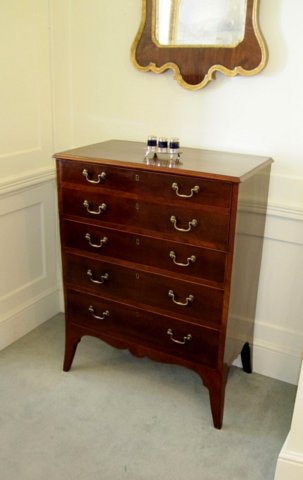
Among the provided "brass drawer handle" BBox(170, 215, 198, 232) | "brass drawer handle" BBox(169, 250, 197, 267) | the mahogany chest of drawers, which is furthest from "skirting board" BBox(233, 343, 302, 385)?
"brass drawer handle" BBox(170, 215, 198, 232)

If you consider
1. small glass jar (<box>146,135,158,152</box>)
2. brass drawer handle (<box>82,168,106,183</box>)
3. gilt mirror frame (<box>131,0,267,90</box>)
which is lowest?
brass drawer handle (<box>82,168,106,183</box>)

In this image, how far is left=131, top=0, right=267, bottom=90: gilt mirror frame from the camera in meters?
1.96

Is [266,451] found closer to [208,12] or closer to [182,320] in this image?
[182,320]

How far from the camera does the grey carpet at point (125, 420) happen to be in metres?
1.81

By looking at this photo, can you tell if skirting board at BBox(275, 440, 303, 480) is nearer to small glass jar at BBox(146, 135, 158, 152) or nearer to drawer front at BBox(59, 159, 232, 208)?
drawer front at BBox(59, 159, 232, 208)

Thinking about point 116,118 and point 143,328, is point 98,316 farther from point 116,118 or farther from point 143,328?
point 116,118

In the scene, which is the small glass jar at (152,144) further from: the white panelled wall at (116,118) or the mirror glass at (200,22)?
the mirror glass at (200,22)

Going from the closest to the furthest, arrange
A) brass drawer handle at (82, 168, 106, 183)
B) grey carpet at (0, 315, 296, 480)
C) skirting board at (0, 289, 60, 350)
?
grey carpet at (0, 315, 296, 480), brass drawer handle at (82, 168, 106, 183), skirting board at (0, 289, 60, 350)

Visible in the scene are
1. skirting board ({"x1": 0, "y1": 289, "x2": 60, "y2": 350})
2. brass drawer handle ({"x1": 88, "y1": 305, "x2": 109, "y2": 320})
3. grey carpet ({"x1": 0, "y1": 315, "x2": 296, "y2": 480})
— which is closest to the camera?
grey carpet ({"x1": 0, "y1": 315, "x2": 296, "y2": 480})

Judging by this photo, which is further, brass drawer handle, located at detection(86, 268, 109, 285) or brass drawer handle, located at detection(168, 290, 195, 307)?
brass drawer handle, located at detection(86, 268, 109, 285)

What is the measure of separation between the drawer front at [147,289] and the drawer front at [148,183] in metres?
0.33

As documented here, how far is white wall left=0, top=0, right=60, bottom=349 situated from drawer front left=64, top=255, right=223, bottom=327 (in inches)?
19.4

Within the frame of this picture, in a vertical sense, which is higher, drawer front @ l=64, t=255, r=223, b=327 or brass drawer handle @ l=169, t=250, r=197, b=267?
brass drawer handle @ l=169, t=250, r=197, b=267

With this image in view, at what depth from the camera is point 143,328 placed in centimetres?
207
